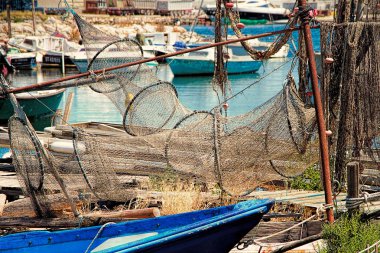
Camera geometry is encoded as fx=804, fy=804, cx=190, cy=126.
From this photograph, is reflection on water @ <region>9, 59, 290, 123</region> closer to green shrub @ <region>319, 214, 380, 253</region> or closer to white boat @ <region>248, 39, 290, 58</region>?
white boat @ <region>248, 39, 290, 58</region>

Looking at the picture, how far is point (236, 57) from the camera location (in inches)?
1665

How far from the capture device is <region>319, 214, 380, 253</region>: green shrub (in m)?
7.31

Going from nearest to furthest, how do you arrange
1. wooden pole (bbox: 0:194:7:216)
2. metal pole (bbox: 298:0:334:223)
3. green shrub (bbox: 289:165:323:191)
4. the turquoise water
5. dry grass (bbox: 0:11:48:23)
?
metal pole (bbox: 298:0:334:223) → wooden pole (bbox: 0:194:7:216) → green shrub (bbox: 289:165:323:191) → the turquoise water → dry grass (bbox: 0:11:48:23)

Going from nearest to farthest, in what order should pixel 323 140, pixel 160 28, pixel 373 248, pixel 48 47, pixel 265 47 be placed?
1. pixel 373 248
2. pixel 323 140
3. pixel 265 47
4. pixel 48 47
5. pixel 160 28

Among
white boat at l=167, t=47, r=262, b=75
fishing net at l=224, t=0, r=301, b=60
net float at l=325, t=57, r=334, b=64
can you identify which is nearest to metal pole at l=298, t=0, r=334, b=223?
net float at l=325, t=57, r=334, b=64

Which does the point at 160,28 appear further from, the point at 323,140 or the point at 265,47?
the point at 323,140

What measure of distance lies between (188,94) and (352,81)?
1005 inches

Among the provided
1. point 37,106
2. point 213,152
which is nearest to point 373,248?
point 213,152

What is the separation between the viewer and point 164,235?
7613mm

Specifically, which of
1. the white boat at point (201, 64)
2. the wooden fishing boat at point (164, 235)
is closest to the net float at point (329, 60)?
the wooden fishing boat at point (164, 235)

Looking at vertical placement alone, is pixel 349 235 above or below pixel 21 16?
below

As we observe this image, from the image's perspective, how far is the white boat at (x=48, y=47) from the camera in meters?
43.9

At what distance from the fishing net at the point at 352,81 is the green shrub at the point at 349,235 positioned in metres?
1.81

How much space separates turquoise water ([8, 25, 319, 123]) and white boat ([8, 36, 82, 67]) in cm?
75
